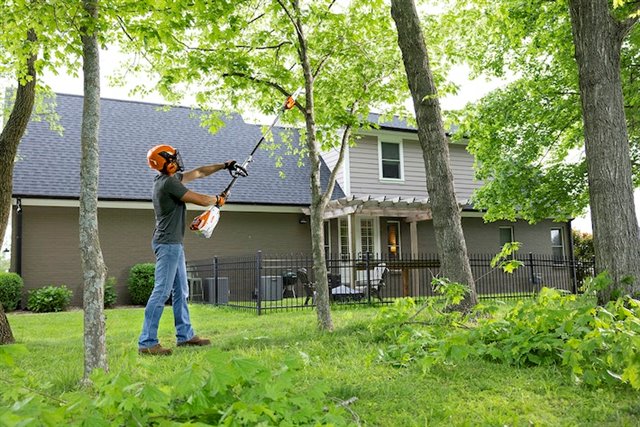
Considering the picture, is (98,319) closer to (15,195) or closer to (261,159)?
(15,195)

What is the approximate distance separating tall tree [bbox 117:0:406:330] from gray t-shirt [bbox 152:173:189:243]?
5.92 feet

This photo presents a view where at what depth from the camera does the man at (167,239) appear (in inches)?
221

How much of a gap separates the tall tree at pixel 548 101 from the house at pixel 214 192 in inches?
109

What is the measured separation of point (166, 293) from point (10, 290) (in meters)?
9.45

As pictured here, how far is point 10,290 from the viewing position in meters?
13.0

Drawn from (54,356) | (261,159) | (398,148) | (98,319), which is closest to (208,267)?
(261,159)

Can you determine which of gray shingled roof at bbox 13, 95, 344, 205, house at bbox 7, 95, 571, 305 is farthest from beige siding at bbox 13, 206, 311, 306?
gray shingled roof at bbox 13, 95, 344, 205

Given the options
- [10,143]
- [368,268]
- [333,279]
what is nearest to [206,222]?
[10,143]

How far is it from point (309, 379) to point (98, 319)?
1.68 metres

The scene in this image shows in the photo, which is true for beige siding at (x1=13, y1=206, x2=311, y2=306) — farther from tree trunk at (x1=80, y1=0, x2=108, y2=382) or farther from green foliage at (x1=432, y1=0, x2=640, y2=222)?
tree trunk at (x1=80, y1=0, x2=108, y2=382)

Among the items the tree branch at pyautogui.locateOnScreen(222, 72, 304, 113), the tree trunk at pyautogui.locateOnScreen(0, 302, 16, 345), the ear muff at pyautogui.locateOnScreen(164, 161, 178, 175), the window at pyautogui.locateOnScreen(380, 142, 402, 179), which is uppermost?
the window at pyautogui.locateOnScreen(380, 142, 402, 179)

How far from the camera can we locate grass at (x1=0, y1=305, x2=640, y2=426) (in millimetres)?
3225

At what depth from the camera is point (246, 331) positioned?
758 cm

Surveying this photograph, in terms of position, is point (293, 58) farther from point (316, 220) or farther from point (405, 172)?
point (405, 172)
